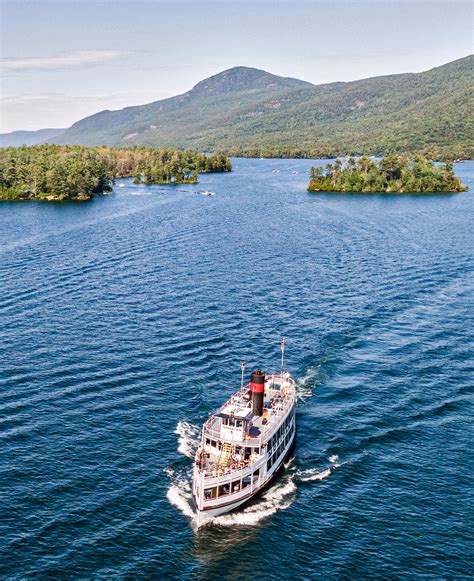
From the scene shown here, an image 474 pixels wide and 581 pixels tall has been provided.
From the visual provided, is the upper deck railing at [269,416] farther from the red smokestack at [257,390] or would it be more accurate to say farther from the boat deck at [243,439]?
the red smokestack at [257,390]

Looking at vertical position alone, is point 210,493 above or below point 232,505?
above

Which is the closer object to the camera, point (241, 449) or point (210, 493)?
point (210, 493)

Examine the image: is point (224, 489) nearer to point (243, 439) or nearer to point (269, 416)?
point (243, 439)

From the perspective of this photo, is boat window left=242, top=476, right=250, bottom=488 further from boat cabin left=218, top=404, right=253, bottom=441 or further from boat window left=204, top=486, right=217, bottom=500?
boat cabin left=218, top=404, right=253, bottom=441

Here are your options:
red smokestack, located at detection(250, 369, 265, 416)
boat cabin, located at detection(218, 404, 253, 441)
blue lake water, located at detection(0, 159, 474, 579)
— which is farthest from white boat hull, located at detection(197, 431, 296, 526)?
red smokestack, located at detection(250, 369, 265, 416)

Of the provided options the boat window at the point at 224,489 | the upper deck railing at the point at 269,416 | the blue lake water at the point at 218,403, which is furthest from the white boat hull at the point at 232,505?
the upper deck railing at the point at 269,416

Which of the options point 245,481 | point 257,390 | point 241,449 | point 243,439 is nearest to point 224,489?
point 245,481

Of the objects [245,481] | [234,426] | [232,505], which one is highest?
[234,426]

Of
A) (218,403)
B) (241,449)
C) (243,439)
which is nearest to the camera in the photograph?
(241,449)
